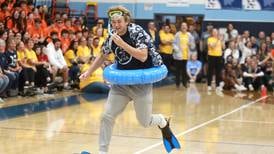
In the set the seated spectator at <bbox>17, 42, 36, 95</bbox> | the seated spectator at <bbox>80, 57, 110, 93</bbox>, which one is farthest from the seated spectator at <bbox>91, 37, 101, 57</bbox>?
the seated spectator at <bbox>17, 42, 36, 95</bbox>

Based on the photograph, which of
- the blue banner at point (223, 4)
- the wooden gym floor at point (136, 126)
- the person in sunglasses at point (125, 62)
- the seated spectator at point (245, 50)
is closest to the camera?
the person in sunglasses at point (125, 62)

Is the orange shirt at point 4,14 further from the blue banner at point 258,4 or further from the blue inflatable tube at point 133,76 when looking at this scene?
the blue inflatable tube at point 133,76

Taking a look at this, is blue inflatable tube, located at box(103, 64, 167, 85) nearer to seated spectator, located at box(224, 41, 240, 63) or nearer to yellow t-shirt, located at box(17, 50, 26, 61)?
yellow t-shirt, located at box(17, 50, 26, 61)

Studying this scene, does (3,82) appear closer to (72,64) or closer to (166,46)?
(72,64)

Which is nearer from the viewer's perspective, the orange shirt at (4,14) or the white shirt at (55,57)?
the white shirt at (55,57)

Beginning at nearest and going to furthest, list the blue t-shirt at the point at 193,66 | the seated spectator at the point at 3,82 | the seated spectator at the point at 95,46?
1. the seated spectator at the point at 3,82
2. the seated spectator at the point at 95,46
3. the blue t-shirt at the point at 193,66

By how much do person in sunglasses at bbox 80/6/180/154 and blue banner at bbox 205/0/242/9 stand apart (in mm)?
15761

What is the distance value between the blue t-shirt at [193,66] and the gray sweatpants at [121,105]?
12404mm

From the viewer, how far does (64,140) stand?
842cm

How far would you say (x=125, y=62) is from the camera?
21.8 feet

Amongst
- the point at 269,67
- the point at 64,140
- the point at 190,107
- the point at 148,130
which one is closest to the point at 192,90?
the point at 269,67

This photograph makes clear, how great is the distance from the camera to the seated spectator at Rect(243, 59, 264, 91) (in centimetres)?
1750

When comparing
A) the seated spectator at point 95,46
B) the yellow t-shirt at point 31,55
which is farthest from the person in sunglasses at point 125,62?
the seated spectator at point 95,46

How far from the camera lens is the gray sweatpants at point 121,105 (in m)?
6.57
